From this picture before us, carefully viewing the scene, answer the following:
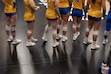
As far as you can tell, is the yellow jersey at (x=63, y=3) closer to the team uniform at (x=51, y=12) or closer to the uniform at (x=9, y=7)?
the team uniform at (x=51, y=12)

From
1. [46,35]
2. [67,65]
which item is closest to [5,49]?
[46,35]

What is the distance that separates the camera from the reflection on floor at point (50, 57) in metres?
5.17

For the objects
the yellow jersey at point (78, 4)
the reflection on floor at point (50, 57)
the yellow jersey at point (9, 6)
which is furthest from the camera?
the yellow jersey at point (78, 4)

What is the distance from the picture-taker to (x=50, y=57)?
5605 mm

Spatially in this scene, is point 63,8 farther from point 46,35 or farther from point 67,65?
point 67,65

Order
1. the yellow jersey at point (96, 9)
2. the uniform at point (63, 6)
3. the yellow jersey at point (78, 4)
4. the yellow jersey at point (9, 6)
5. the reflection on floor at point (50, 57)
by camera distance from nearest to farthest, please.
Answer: the reflection on floor at point (50, 57) → the yellow jersey at point (96, 9) → the yellow jersey at point (9, 6) → the uniform at point (63, 6) → the yellow jersey at point (78, 4)

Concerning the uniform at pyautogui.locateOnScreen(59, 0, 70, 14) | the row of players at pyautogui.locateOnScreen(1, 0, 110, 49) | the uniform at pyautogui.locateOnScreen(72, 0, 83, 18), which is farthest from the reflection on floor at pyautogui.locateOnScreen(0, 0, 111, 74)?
the uniform at pyautogui.locateOnScreen(59, 0, 70, 14)

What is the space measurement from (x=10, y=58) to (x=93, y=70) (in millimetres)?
1833

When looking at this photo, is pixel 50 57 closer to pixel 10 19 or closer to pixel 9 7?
pixel 10 19

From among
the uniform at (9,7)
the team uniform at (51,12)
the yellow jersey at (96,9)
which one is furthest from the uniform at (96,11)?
the uniform at (9,7)

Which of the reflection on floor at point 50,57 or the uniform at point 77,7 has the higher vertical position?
the uniform at point 77,7

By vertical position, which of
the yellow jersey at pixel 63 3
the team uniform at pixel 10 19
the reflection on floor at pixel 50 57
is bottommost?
the reflection on floor at pixel 50 57

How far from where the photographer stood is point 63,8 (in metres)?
5.79

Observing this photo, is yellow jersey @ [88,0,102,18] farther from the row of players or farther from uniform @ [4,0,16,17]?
uniform @ [4,0,16,17]
